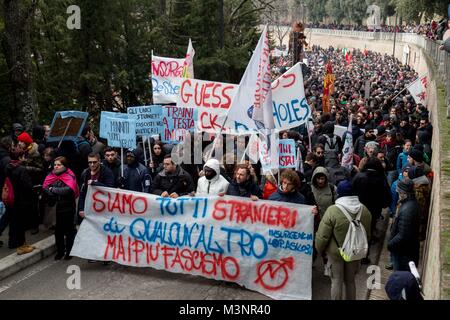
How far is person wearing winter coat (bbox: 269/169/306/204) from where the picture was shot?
6219mm

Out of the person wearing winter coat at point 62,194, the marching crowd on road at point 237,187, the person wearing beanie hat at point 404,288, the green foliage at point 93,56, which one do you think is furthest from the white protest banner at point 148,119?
the person wearing beanie hat at point 404,288

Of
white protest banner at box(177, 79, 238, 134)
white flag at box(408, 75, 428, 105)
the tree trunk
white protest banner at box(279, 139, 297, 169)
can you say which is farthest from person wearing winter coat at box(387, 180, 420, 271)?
white flag at box(408, 75, 428, 105)

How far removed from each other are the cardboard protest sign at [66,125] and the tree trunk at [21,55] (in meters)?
2.43

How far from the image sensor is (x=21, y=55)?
35.5ft

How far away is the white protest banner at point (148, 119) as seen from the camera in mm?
8938

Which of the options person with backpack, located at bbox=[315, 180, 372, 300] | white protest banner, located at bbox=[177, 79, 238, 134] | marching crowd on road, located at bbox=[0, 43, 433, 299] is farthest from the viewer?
white protest banner, located at bbox=[177, 79, 238, 134]

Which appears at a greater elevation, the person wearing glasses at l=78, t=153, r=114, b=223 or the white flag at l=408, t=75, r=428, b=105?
the white flag at l=408, t=75, r=428, b=105

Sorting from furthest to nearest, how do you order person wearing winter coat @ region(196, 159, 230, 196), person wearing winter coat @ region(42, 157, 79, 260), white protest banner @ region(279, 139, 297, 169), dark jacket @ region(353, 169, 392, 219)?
white protest banner @ region(279, 139, 297, 169) < dark jacket @ region(353, 169, 392, 219) < person wearing winter coat @ region(42, 157, 79, 260) < person wearing winter coat @ region(196, 159, 230, 196)

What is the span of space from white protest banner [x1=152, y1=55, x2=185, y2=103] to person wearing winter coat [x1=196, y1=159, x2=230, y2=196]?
472 cm

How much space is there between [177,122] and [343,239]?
4909 millimetres

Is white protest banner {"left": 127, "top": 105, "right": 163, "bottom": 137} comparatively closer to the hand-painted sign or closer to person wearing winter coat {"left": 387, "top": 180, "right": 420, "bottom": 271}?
the hand-painted sign

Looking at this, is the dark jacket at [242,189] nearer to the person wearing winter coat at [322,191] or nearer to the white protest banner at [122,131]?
the person wearing winter coat at [322,191]

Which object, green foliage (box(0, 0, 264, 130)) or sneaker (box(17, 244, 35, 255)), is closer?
sneaker (box(17, 244, 35, 255))

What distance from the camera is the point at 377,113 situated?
14453mm
